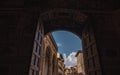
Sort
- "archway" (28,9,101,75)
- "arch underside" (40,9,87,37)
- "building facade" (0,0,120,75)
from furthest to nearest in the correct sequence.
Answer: "arch underside" (40,9,87,37) → "archway" (28,9,101,75) → "building facade" (0,0,120,75)

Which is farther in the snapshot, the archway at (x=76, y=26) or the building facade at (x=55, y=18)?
the archway at (x=76, y=26)

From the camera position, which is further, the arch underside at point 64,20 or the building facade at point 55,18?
the arch underside at point 64,20

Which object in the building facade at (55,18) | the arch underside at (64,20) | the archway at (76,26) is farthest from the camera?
the arch underside at (64,20)

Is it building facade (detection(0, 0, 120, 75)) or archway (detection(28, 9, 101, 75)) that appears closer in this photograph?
building facade (detection(0, 0, 120, 75))

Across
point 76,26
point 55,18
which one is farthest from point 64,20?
point 76,26

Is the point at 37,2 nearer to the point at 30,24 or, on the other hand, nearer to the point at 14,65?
the point at 30,24

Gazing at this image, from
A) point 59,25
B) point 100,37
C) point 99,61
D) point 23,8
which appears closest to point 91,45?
point 100,37

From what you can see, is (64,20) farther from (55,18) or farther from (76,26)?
(76,26)

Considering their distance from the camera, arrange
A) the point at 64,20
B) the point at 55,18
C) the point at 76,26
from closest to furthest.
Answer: the point at 55,18, the point at 64,20, the point at 76,26

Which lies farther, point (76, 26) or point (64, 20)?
point (76, 26)

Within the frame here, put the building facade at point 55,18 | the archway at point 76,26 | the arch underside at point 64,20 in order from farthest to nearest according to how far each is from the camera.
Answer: the arch underside at point 64,20 < the archway at point 76,26 < the building facade at point 55,18

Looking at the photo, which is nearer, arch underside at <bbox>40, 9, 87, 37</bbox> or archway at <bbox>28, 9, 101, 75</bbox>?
archway at <bbox>28, 9, 101, 75</bbox>

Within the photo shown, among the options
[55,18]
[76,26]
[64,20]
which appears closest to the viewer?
[55,18]

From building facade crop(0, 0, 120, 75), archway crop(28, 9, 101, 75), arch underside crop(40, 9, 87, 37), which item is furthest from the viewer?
arch underside crop(40, 9, 87, 37)
